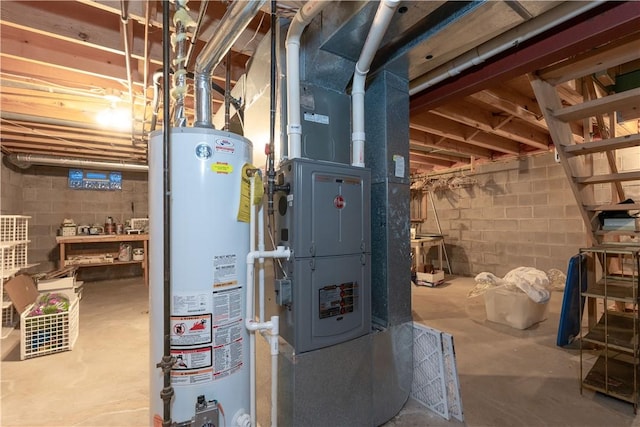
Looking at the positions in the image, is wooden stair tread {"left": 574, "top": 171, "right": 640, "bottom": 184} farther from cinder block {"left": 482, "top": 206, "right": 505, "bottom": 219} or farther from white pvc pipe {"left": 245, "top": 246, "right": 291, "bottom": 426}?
cinder block {"left": 482, "top": 206, "right": 505, "bottom": 219}

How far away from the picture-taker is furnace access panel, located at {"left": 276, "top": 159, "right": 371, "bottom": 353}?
4.38 feet

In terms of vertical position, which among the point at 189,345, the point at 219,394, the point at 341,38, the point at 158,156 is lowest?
the point at 219,394

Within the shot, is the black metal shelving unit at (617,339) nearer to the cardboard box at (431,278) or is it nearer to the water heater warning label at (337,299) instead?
the water heater warning label at (337,299)

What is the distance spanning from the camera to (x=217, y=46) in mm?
1247

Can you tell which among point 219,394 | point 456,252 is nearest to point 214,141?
point 219,394

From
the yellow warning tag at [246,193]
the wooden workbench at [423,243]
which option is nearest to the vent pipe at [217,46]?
the yellow warning tag at [246,193]

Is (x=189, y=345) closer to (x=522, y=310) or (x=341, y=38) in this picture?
(x=341, y=38)

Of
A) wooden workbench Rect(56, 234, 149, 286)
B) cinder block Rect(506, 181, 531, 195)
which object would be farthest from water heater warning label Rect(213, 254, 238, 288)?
cinder block Rect(506, 181, 531, 195)

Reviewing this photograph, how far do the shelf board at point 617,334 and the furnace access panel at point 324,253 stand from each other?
5.35ft

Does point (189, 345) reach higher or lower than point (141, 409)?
higher

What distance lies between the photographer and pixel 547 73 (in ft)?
6.58

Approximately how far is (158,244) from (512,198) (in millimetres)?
5311

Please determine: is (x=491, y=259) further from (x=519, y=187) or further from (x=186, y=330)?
(x=186, y=330)

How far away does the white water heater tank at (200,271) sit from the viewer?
113 cm
